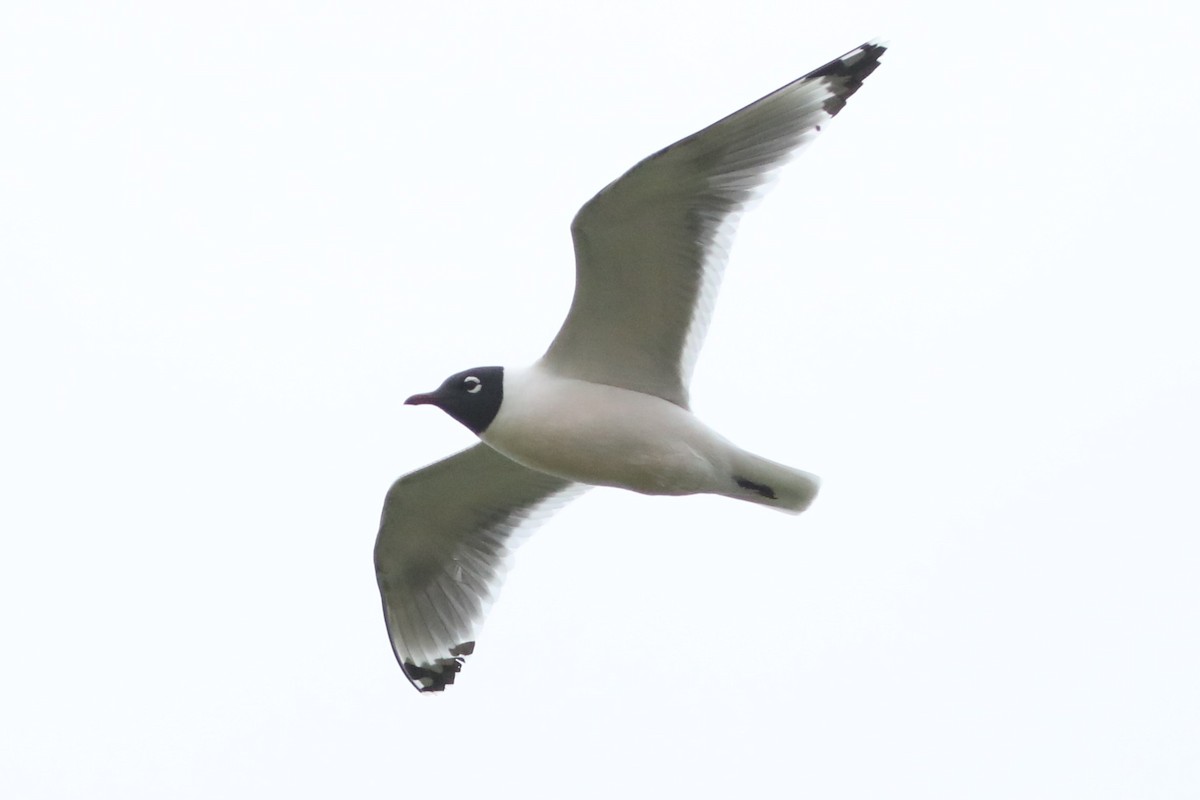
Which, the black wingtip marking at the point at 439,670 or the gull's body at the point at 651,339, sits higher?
the gull's body at the point at 651,339

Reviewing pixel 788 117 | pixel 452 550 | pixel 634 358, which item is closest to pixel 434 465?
pixel 452 550

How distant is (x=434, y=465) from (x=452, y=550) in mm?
661

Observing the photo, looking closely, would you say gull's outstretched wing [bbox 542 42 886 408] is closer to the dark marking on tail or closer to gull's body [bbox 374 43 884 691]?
gull's body [bbox 374 43 884 691]

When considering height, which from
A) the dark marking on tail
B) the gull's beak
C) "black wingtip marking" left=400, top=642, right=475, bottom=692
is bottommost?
"black wingtip marking" left=400, top=642, right=475, bottom=692

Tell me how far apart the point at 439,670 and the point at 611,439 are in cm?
201

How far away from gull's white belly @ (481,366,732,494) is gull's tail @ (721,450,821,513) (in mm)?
87

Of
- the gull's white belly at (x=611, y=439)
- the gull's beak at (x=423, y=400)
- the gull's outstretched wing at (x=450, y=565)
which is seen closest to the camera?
the gull's white belly at (x=611, y=439)

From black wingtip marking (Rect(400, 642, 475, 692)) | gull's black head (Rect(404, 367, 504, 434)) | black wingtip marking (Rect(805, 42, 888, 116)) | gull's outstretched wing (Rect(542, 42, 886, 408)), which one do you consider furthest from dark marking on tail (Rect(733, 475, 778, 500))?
black wingtip marking (Rect(400, 642, 475, 692))

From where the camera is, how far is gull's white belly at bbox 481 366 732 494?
790cm

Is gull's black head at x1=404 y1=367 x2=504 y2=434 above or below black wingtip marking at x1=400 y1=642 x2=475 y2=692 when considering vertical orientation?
above

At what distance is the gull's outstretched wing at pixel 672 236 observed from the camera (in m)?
7.43

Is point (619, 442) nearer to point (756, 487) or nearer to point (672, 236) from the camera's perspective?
point (756, 487)

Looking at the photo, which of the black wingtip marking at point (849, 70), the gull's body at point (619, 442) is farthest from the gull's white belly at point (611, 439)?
the black wingtip marking at point (849, 70)

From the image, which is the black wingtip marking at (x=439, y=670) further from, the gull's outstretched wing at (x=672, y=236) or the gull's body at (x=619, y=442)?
the gull's outstretched wing at (x=672, y=236)
